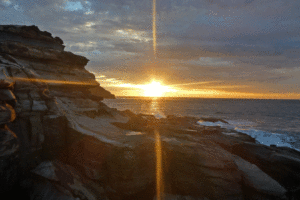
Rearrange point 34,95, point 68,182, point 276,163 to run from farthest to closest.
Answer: point 276,163 → point 34,95 → point 68,182

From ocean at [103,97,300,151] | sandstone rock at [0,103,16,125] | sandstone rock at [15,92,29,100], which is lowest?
ocean at [103,97,300,151]

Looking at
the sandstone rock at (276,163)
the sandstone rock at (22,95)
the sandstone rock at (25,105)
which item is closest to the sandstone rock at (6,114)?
the sandstone rock at (25,105)

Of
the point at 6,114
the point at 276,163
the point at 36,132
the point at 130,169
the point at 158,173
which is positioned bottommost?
the point at 158,173

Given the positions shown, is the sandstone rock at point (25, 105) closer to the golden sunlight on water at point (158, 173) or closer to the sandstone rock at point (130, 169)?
the sandstone rock at point (130, 169)

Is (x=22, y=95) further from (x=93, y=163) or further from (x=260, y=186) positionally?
(x=260, y=186)

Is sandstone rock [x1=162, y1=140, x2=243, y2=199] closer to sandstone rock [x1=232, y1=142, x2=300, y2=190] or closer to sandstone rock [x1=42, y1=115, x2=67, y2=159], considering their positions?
sandstone rock [x1=232, y1=142, x2=300, y2=190]

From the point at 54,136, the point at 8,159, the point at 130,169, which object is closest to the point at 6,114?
the point at 8,159

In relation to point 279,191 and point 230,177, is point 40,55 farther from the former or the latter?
point 279,191

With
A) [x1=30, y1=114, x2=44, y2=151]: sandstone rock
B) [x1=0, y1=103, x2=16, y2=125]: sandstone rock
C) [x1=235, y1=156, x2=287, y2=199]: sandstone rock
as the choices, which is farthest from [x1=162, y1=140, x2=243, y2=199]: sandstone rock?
[x1=0, y1=103, x2=16, y2=125]: sandstone rock

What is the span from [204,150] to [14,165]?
42.9ft

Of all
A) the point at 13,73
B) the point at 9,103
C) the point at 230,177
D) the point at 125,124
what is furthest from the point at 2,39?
the point at 230,177

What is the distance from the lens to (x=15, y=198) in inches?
389

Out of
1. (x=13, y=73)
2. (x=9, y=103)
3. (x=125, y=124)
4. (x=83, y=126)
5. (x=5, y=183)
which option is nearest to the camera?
(x=5, y=183)

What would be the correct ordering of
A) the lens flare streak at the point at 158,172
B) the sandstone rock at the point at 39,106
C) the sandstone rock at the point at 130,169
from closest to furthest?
the sandstone rock at the point at 130,169
the lens flare streak at the point at 158,172
the sandstone rock at the point at 39,106
